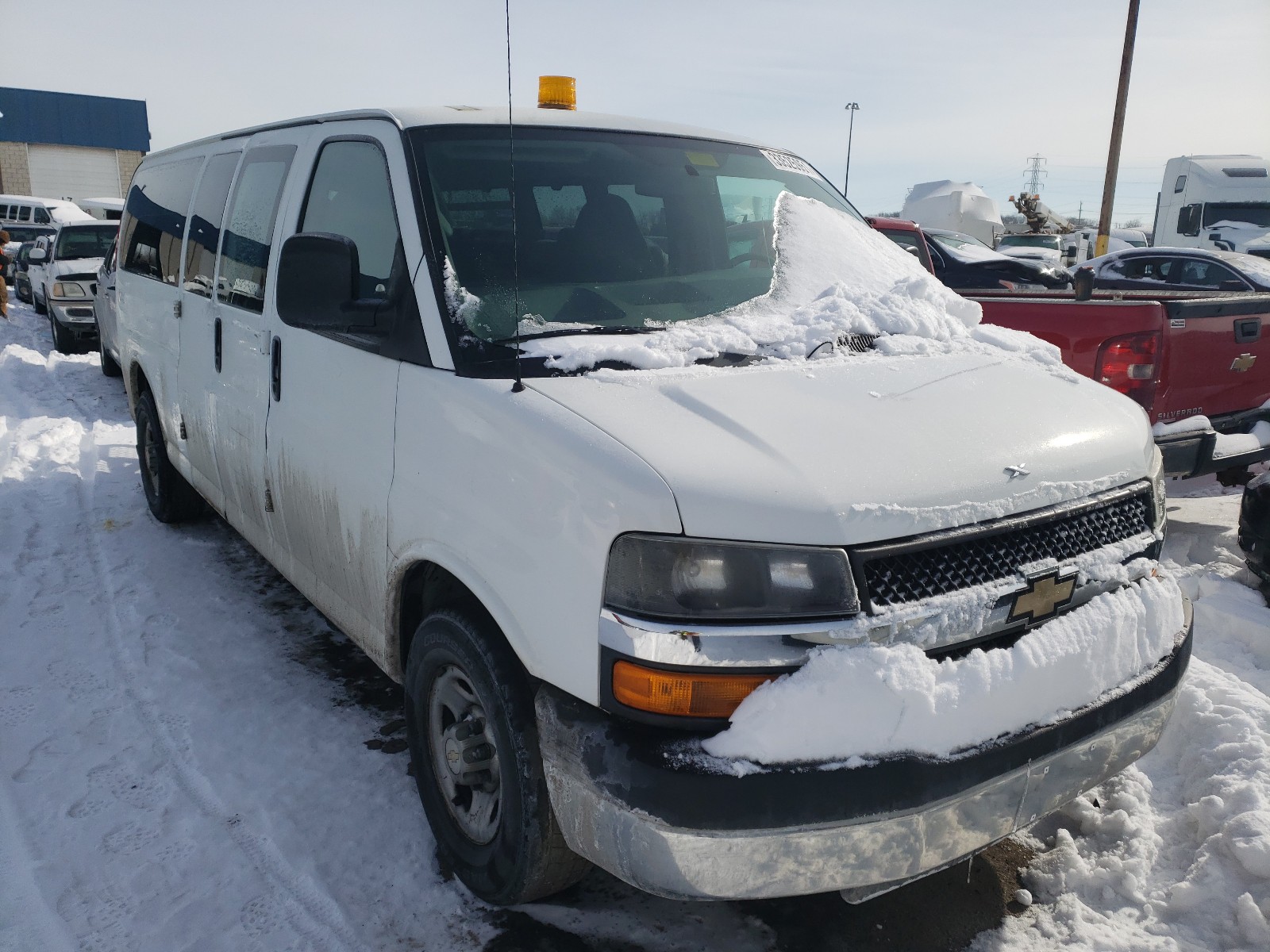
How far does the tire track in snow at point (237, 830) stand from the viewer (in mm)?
2523

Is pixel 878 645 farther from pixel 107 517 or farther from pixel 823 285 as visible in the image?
pixel 107 517

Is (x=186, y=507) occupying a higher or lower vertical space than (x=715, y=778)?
lower

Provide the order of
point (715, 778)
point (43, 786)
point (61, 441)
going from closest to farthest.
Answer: point (715, 778) < point (43, 786) < point (61, 441)

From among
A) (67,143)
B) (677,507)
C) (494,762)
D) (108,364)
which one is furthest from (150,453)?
(67,143)

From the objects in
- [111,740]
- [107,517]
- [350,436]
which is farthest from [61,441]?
[350,436]

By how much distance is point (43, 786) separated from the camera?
10.3 ft

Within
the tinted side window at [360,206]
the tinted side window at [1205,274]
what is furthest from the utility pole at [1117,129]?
the tinted side window at [360,206]

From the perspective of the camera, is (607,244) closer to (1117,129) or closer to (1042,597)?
(1042,597)

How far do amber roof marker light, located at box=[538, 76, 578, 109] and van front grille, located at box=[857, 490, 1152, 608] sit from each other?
2488 mm

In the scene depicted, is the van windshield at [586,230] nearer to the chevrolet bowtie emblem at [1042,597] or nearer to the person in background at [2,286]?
the chevrolet bowtie emblem at [1042,597]

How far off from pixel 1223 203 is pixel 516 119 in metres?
→ 21.0

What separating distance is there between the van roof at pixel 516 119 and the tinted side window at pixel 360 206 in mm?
120

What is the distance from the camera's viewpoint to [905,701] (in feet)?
6.31

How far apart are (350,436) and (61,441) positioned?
607 centimetres
